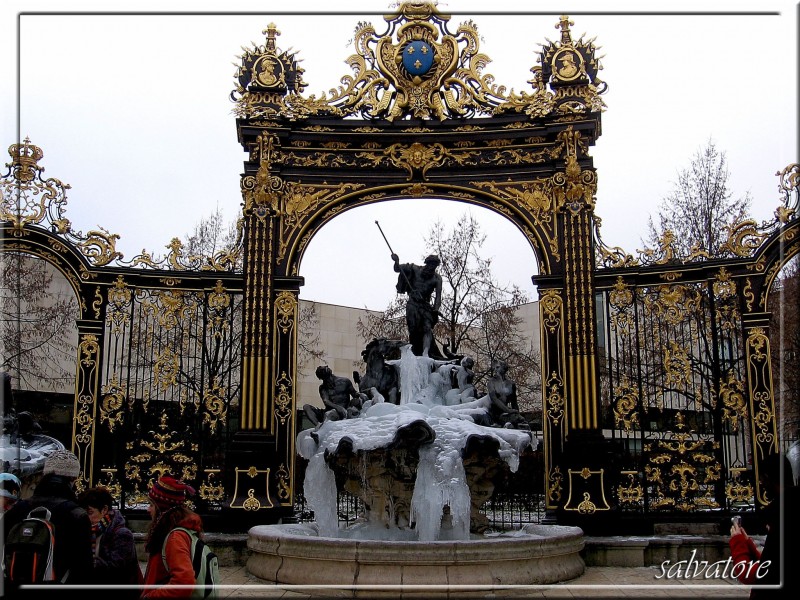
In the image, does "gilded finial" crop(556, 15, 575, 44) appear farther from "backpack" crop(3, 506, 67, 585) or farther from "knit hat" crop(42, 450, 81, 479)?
"backpack" crop(3, 506, 67, 585)

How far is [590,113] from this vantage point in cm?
1063

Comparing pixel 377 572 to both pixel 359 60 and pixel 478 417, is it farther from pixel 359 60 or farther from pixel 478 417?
pixel 359 60

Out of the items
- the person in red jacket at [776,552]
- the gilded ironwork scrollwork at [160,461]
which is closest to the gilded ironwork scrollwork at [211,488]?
the gilded ironwork scrollwork at [160,461]

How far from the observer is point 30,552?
3.68 metres

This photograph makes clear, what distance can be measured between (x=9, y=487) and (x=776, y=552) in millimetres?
4198

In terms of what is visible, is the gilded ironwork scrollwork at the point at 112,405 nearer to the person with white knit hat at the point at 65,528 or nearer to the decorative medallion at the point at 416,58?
the decorative medallion at the point at 416,58

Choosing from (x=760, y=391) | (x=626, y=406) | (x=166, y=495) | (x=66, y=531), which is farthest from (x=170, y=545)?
(x=760, y=391)

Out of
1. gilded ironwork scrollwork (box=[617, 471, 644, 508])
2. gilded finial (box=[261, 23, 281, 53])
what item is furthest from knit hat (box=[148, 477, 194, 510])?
gilded finial (box=[261, 23, 281, 53])

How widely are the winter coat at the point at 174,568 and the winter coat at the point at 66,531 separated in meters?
0.45

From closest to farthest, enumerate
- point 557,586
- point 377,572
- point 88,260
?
point 377,572 < point 557,586 < point 88,260

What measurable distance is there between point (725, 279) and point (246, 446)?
21.5 ft

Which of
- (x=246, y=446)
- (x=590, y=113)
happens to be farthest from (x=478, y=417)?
(x=590, y=113)

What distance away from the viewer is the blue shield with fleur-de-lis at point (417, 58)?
11031mm

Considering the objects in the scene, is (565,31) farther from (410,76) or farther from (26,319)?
(26,319)
